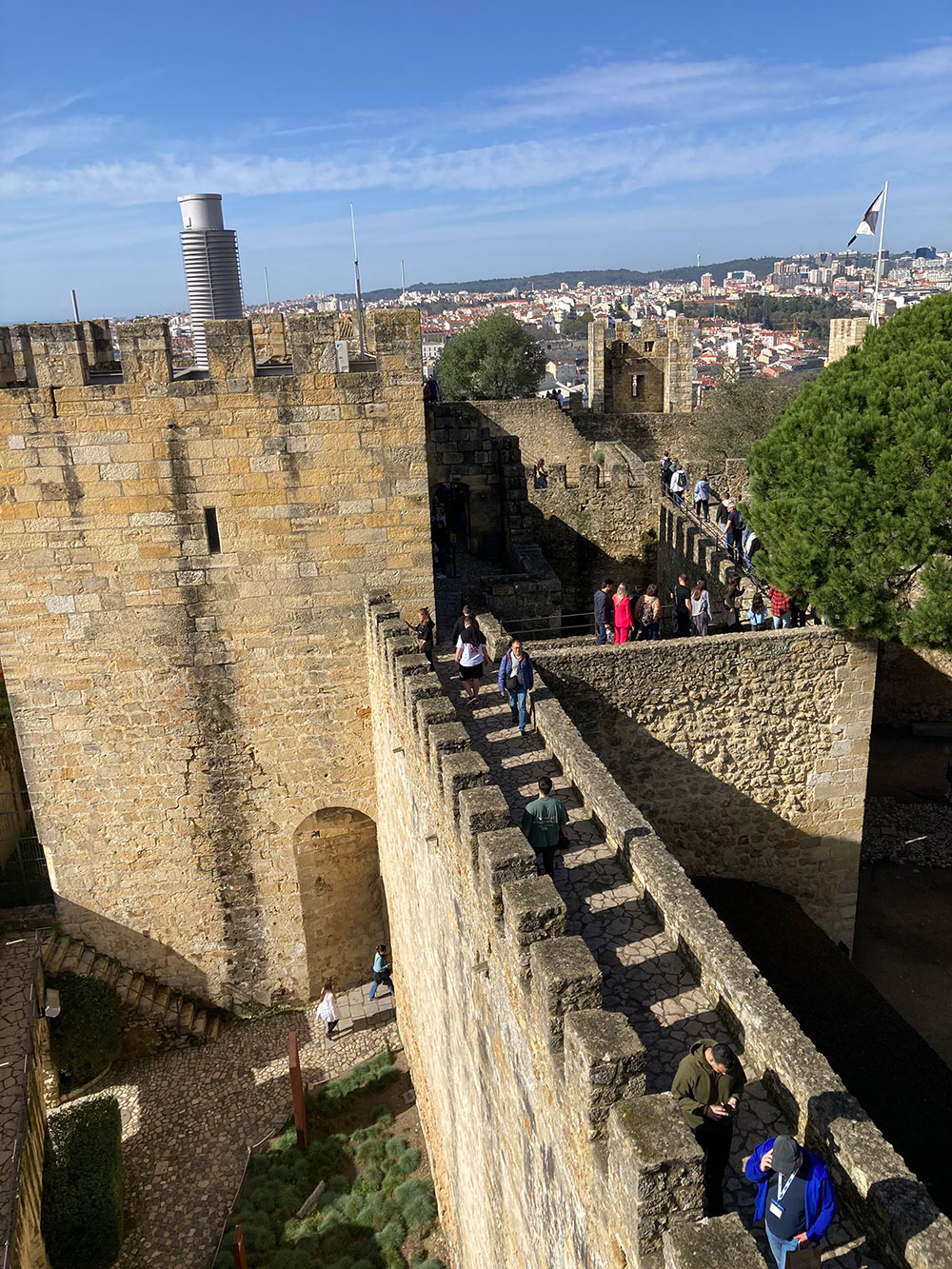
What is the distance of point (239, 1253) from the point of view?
907 centimetres

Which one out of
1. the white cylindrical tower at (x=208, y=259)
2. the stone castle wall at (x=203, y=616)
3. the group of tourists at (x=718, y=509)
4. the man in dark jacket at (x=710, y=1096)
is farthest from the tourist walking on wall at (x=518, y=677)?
the white cylindrical tower at (x=208, y=259)

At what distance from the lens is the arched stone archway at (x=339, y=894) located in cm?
1195

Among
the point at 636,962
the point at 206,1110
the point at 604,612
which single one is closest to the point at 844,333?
the point at 604,612

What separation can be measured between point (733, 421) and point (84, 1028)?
74.9 feet

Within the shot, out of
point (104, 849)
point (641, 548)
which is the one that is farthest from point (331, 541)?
point (641, 548)

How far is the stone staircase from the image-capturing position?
11.5 m

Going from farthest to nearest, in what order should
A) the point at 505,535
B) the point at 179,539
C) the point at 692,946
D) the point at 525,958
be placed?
the point at 505,535 < the point at 179,539 < the point at 692,946 < the point at 525,958

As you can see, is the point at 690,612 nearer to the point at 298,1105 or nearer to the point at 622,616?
the point at 622,616

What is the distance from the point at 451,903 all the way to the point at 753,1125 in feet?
8.74

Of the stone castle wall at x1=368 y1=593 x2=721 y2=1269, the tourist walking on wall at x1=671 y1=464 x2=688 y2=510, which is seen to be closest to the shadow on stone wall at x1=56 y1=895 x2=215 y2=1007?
the stone castle wall at x1=368 y1=593 x2=721 y2=1269

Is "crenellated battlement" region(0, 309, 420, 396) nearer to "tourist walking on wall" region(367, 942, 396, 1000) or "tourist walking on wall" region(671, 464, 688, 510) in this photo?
"tourist walking on wall" region(367, 942, 396, 1000)

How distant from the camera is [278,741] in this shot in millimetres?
11156

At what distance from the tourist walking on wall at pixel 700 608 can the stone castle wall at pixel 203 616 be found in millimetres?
3505

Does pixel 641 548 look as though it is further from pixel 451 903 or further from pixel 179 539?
pixel 451 903
